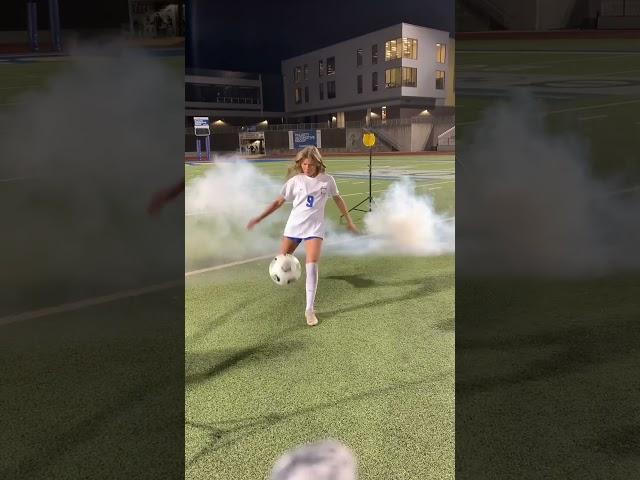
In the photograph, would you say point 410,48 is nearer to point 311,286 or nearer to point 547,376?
point 311,286

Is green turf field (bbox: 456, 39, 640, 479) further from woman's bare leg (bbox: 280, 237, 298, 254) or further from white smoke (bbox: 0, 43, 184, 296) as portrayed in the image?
white smoke (bbox: 0, 43, 184, 296)

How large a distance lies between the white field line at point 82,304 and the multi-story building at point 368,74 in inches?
88.9

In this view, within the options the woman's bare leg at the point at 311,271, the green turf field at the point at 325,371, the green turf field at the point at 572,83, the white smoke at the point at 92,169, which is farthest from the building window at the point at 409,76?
the green turf field at the point at 572,83

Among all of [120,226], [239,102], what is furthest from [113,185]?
[239,102]

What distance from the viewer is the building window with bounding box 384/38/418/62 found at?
4.39 metres

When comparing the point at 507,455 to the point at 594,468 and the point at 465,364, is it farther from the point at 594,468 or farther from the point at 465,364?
the point at 465,364

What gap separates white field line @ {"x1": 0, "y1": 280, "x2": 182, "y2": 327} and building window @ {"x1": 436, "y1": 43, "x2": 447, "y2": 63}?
342 cm

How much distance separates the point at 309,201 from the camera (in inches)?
159

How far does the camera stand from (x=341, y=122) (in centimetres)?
629

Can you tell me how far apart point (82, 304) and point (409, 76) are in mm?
3865

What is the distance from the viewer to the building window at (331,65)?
16.9ft

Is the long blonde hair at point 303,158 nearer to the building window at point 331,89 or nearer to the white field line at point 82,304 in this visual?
the building window at point 331,89

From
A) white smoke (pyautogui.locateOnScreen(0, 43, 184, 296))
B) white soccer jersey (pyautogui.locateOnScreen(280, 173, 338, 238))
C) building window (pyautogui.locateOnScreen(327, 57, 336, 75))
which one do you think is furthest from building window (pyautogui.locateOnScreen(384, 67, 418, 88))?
white smoke (pyautogui.locateOnScreen(0, 43, 184, 296))

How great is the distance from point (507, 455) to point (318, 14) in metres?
3.49
